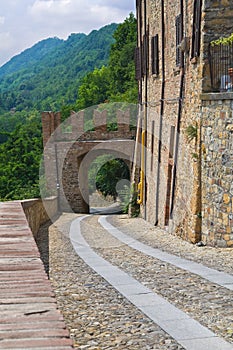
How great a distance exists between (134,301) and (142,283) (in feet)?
3.06

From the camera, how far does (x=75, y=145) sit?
890 inches

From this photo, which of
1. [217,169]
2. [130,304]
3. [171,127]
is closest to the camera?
[130,304]

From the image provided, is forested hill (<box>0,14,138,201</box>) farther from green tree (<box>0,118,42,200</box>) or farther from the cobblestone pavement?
the cobblestone pavement

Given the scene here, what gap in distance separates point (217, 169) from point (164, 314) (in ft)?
15.5

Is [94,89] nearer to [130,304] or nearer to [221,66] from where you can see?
[221,66]

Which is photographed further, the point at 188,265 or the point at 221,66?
the point at 221,66

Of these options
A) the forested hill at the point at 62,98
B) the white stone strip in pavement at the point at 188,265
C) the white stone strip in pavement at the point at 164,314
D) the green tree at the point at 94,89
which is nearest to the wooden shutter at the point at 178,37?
the white stone strip in pavement at the point at 188,265

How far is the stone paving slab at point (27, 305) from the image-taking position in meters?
2.37

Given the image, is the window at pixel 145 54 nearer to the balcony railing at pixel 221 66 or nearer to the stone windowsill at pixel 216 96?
the balcony railing at pixel 221 66

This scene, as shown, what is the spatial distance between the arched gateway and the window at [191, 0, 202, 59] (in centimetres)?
1143

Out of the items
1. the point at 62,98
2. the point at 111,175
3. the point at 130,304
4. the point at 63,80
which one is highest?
the point at 63,80

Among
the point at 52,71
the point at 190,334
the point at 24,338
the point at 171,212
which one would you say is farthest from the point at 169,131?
the point at 52,71

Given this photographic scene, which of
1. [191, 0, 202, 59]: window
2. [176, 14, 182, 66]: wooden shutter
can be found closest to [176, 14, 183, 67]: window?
[176, 14, 182, 66]: wooden shutter

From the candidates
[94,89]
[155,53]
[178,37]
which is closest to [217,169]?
[178,37]
